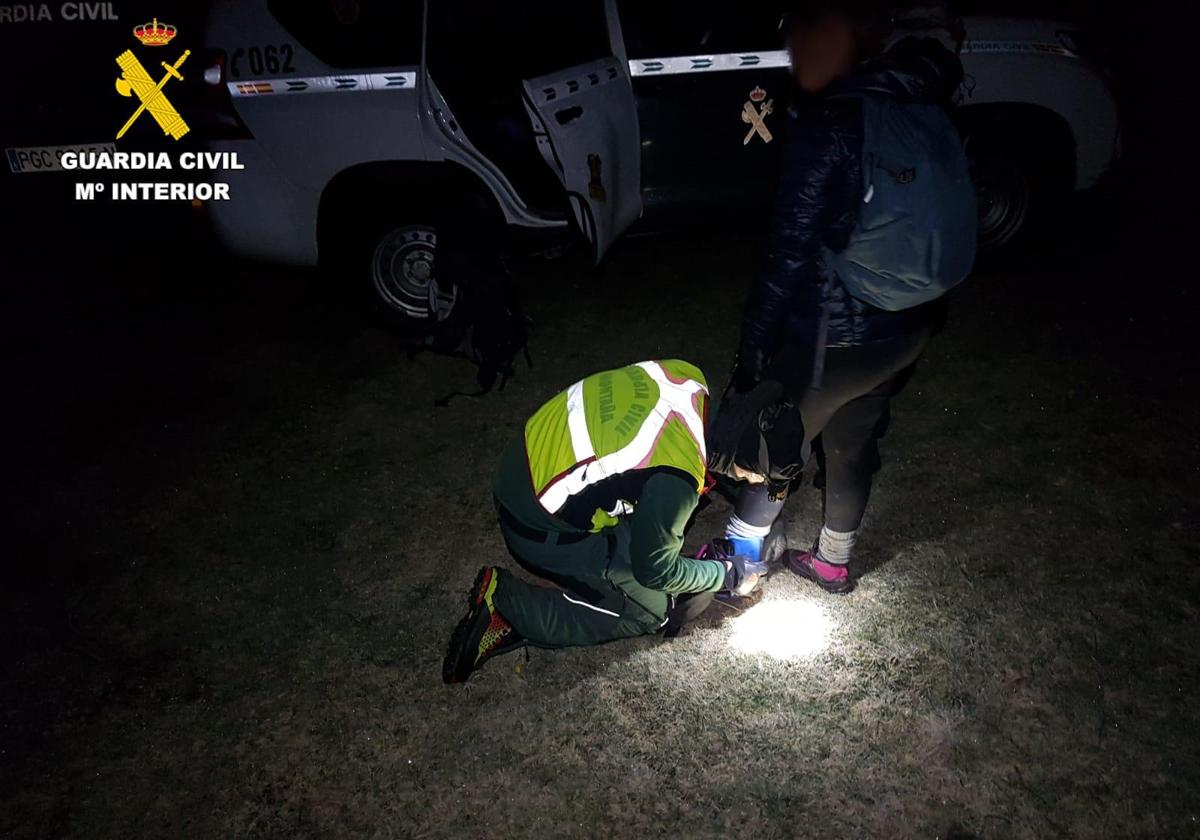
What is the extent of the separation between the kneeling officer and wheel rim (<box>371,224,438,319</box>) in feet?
6.99

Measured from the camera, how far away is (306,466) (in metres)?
3.83

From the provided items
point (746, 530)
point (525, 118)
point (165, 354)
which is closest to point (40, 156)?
point (165, 354)

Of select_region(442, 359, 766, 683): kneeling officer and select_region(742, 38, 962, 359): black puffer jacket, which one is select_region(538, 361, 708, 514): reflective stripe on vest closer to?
select_region(442, 359, 766, 683): kneeling officer

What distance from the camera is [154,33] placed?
4031 mm

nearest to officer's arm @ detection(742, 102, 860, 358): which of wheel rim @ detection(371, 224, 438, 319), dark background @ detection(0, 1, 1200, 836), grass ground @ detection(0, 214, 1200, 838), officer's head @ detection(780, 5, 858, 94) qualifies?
officer's head @ detection(780, 5, 858, 94)

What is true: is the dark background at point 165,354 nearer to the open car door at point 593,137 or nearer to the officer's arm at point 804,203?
the open car door at point 593,137

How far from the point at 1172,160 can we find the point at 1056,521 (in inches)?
198

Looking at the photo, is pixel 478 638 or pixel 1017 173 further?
pixel 1017 173

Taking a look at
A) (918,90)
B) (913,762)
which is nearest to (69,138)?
(918,90)

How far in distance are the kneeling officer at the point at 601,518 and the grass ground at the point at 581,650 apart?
0.47ft

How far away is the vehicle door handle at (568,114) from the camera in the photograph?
3854 millimetres

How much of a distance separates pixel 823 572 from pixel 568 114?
243 centimetres

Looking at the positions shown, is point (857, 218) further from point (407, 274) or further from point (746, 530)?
point (407, 274)

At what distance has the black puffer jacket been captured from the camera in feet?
6.56
